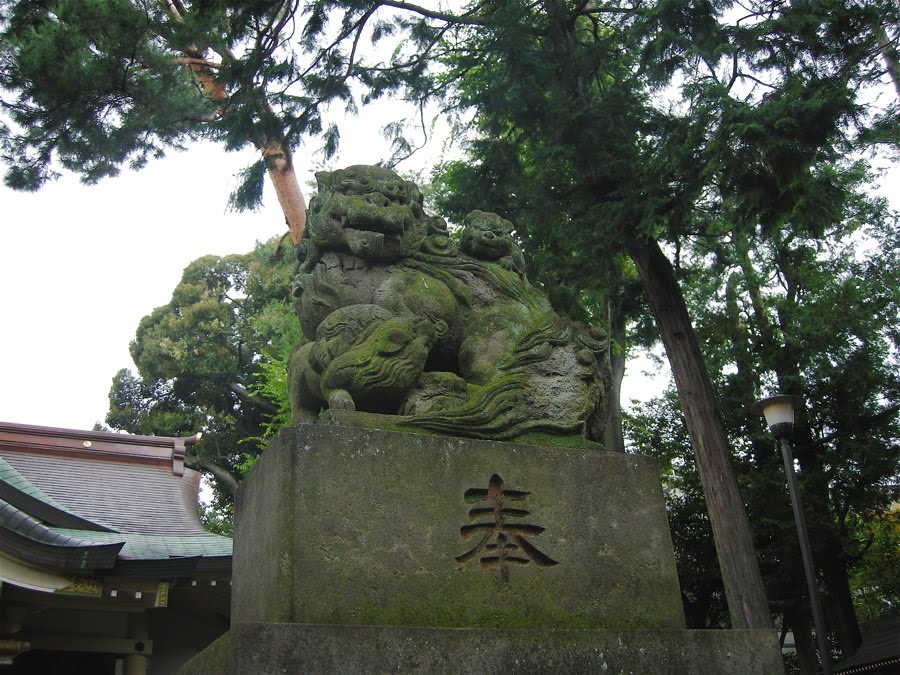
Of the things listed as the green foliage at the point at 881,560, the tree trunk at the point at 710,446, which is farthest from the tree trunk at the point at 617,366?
the green foliage at the point at 881,560

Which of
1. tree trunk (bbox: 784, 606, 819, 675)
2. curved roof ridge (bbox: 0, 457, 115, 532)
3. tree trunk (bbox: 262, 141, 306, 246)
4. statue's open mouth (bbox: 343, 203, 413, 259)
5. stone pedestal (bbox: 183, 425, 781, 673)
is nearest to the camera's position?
stone pedestal (bbox: 183, 425, 781, 673)

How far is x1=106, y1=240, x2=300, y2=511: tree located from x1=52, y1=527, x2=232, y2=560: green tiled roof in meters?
10.6

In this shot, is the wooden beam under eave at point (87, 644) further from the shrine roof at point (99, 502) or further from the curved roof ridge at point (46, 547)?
the curved roof ridge at point (46, 547)

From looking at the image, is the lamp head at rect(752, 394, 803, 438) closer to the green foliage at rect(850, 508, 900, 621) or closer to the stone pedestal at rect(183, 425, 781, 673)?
the stone pedestal at rect(183, 425, 781, 673)

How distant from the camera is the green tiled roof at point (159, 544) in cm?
693

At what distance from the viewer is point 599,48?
8320 mm

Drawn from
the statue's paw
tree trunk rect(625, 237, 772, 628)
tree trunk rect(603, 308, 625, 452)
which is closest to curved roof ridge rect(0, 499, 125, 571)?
the statue's paw

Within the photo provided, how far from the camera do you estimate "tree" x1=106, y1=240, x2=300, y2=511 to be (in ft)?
62.3

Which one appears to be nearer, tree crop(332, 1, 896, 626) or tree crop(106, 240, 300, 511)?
tree crop(332, 1, 896, 626)

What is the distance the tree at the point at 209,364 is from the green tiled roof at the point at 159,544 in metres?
10.6

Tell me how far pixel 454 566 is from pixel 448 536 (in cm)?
10

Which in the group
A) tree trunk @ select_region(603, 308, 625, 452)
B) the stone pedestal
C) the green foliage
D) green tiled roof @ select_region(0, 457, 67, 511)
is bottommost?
the stone pedestal

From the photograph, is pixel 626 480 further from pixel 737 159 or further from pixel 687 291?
pixel 687 291

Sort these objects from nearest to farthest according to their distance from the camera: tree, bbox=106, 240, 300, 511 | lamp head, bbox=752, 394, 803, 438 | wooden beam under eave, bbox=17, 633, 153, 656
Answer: lamp head, bbox=752, 394, 803, 438 → wooden beam under eave, bbox=17, 633, 153, 656 → tree, bbox=106, 240, 300, 511
